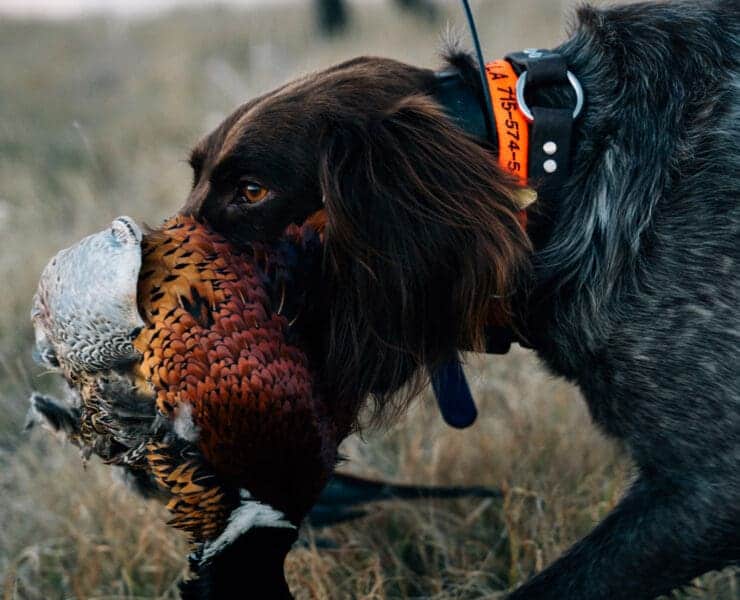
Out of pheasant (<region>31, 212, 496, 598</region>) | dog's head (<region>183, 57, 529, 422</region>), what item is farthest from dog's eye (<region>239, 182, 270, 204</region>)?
pheasant (<region>31, 212, 496, 598</region>)

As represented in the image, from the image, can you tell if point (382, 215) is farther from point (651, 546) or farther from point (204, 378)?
point (651, 546)

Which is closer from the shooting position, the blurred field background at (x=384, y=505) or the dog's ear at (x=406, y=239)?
the dog's ear at (x=406, y=239)

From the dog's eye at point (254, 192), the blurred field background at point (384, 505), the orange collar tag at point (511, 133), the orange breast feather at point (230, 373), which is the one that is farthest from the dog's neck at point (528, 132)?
the orange breast feather at point (230, 373)

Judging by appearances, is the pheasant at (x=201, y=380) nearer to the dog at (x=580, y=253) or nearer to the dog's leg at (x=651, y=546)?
the dog at (x=580, y=253)

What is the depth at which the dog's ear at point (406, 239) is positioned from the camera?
1.79 m

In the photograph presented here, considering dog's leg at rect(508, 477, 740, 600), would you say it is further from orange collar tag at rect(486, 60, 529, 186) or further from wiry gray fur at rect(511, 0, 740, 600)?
orange collar tag at rect(486, 60, 529, 186)

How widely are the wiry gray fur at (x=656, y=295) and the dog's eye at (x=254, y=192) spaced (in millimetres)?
608

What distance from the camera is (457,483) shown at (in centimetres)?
281

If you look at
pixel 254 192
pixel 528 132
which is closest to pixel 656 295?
pixel 528 132

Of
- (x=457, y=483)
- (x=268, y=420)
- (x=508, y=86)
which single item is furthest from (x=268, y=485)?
(x=457, y=483)

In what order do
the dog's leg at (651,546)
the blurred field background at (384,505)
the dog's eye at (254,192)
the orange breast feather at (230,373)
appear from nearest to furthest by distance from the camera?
the orange breast feather at (230,373)
the dog's leg at (651,546)
the dog's eye at (254,192)
the blurred field background at (384,505)

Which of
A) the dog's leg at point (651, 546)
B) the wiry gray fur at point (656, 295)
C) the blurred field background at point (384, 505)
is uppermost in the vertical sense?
the wiry gray fur at point (656, 295)

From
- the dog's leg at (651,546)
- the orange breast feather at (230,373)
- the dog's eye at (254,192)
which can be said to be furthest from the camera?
the dog's eye at (254,192)

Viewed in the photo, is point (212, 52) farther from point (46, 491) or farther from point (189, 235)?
point (189, 235)
